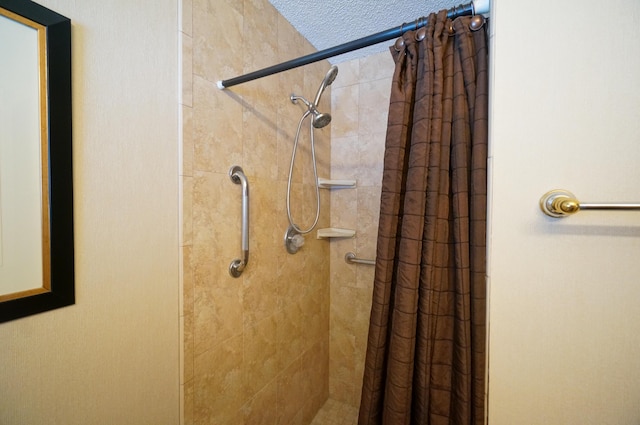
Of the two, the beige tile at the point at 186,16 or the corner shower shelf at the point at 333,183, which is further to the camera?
the corner shower shelf at the point at 333,183

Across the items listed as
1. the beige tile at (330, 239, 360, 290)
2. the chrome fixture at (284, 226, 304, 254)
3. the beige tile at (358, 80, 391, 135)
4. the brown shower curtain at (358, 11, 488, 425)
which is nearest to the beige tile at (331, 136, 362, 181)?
the beige tile at (358, 80, 391, 135)

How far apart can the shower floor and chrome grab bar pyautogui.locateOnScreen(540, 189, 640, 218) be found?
1680 millimetres

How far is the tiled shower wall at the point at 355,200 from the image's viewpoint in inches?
57.4

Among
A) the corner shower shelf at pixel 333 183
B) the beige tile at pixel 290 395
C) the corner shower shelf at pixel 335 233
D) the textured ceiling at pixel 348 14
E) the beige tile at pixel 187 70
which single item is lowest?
the beige tile at pixel 290 395

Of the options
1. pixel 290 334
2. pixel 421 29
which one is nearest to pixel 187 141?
pixel 421 29

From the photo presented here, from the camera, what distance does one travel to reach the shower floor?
1.47m

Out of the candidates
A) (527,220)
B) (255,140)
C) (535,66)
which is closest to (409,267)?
(527,220)

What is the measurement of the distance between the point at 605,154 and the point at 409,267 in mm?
545

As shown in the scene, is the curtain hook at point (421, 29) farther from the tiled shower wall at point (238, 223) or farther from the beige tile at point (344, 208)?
the beige tile at point (344, 208)

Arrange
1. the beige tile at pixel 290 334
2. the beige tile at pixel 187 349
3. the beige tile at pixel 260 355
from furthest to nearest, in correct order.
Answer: the beige tile at pixel 290 334 → the beige tile at pixel 260 355 → the beige tile at pixel 187 349

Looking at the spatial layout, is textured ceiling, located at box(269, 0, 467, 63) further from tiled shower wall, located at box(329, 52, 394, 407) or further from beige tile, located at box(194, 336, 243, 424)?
beige tile, located at box(194, 336, 243, 424)

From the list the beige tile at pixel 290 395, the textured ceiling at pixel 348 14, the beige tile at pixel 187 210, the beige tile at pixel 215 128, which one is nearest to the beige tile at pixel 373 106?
the textured ceiling at pixel 348 14

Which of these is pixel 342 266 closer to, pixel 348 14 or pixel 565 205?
pixel 565 205

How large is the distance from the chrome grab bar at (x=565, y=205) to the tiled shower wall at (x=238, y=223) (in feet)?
3.21
